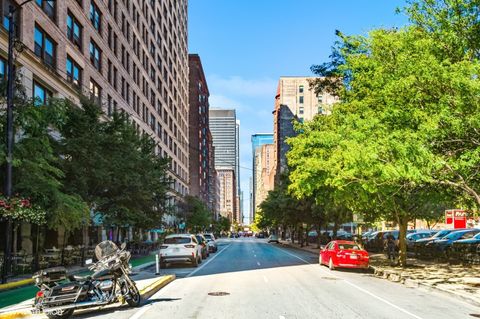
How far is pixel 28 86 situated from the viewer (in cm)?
2630

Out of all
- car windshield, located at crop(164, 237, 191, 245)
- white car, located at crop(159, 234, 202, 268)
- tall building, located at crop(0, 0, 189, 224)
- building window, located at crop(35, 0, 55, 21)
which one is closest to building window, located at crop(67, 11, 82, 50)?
tall building, located at crop(0, 0, 189, 224)

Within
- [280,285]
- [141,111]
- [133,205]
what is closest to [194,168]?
[141,111]

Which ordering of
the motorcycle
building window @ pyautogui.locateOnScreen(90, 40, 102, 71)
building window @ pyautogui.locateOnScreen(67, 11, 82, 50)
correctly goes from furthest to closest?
1. building window @ pyautogui.locateOnScreen(90, 40, 102, 71)
2. building window @ pyautogui.locateOnScreen(67, 11, 82, 50)
3. the motorcycle

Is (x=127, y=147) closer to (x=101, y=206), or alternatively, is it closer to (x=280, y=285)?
(x=101, y=206)

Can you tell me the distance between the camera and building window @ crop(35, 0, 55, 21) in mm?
29516

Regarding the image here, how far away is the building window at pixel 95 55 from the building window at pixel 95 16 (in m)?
1.51

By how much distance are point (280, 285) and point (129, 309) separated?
6490 millimetres

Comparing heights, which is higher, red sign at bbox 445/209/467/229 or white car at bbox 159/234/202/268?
red sign at bbox 445/209/467/229

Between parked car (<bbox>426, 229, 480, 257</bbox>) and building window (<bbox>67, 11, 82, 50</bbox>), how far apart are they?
27.1m

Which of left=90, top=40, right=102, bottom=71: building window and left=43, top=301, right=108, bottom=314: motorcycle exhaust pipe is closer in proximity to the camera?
left=43, top=301, right=108, bottom=314: motorcycle exhaust pipe

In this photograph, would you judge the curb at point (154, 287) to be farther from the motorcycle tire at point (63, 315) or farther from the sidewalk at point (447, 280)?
the sidewalk at point (447, 280)

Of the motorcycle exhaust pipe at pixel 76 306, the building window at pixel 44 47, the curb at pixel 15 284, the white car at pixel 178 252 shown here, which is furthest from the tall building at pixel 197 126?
the motorcycle exhaust pipe at pixel 76 306

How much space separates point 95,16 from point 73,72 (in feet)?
26.8

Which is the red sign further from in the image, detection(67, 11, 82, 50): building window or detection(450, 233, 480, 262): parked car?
detection(67, 11, 82, 50): building window
